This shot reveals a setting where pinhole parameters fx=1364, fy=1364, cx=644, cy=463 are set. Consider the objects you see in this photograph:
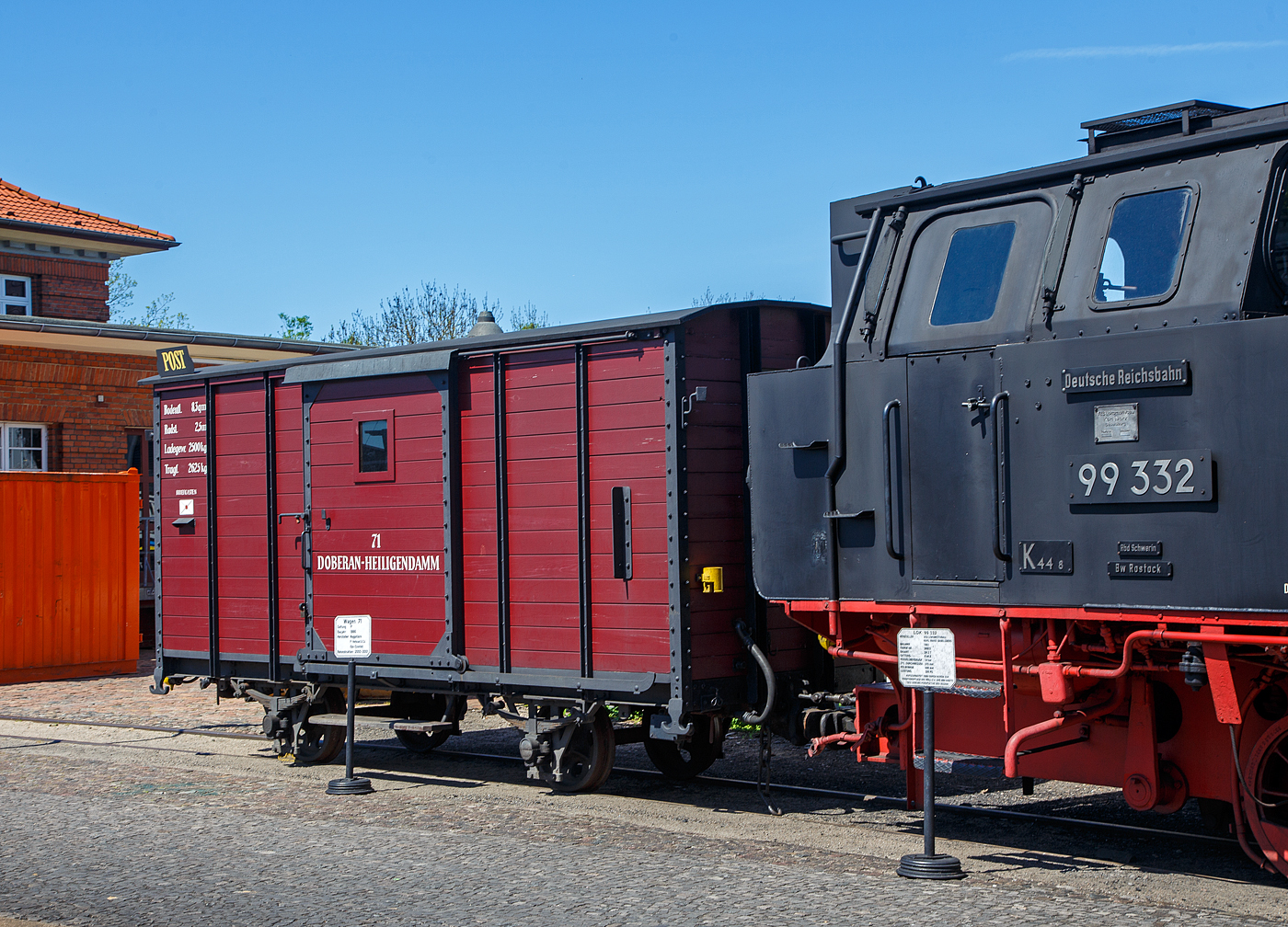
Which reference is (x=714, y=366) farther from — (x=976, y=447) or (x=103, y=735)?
(x=103, y=735)

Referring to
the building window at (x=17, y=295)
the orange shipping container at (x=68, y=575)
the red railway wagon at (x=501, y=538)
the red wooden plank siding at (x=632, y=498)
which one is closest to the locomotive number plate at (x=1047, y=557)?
the red railway wagon at (x=501, y=538)

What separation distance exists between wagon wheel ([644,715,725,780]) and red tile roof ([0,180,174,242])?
882 inches

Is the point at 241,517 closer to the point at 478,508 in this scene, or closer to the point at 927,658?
the point at 478,508

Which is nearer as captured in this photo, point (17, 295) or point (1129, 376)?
point (1129, 376)

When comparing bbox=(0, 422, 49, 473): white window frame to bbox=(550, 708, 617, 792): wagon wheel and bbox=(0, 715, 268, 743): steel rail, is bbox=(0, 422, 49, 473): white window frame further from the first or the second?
bbox=(550, 708, 617, 792): wagon wheel

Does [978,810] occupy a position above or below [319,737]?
below

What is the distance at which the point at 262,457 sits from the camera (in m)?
11.6

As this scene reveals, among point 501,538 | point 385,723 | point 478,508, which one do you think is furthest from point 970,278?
point 385,723

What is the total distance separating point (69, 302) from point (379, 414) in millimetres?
20983

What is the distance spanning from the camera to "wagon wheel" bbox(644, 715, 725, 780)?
10180mm

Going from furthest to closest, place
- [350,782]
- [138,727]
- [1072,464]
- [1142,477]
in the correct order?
[138,727], [350,782], [1072,464], [1142,477]

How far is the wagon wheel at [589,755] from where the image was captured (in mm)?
9625

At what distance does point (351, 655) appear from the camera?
33.4 ft

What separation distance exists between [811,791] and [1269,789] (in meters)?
3.60
